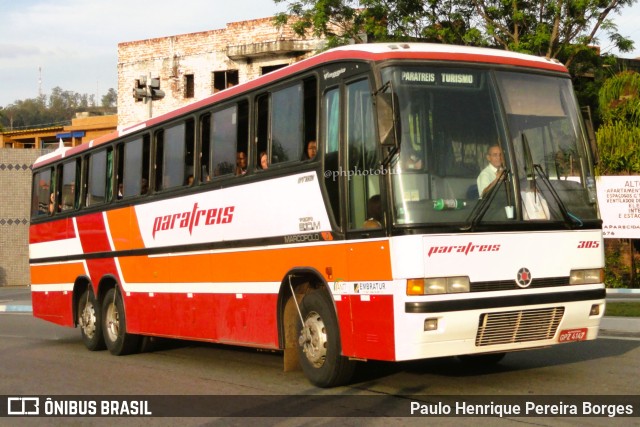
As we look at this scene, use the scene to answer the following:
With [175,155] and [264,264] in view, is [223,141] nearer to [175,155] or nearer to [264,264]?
[175,155]

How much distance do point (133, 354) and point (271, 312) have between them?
5296 millimetres

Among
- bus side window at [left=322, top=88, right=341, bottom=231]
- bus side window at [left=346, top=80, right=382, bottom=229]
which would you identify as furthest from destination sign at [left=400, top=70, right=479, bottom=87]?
bus side window at [left=322, top=88, right=341, bottom=231]

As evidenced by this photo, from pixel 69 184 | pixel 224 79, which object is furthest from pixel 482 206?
pixel 224 79

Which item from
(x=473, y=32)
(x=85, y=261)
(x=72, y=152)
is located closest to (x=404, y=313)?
(x=85, y=261)

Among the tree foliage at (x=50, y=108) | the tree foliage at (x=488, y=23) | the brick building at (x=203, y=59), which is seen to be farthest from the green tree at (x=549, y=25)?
the tree foliage at (x=50, y=108)

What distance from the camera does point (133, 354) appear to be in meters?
15.4

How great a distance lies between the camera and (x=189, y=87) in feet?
161

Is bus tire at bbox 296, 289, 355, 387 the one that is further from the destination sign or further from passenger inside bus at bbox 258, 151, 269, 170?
the destination sign

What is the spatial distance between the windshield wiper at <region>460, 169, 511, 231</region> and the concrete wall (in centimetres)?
3497

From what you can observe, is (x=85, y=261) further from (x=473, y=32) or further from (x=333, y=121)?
(x=473, y=32)

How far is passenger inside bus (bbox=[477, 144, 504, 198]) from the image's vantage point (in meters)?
9.00

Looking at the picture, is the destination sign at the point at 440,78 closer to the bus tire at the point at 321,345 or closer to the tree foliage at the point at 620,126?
the bus tire at the point at 321,345

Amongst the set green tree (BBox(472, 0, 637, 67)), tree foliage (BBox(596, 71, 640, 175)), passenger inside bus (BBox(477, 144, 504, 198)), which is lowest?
passenger inside bus (BBox(477, 144, 504, 198))

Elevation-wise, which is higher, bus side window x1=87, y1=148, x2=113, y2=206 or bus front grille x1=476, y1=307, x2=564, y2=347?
bus side window x1=87, y1=148, x2=113, y2=206
